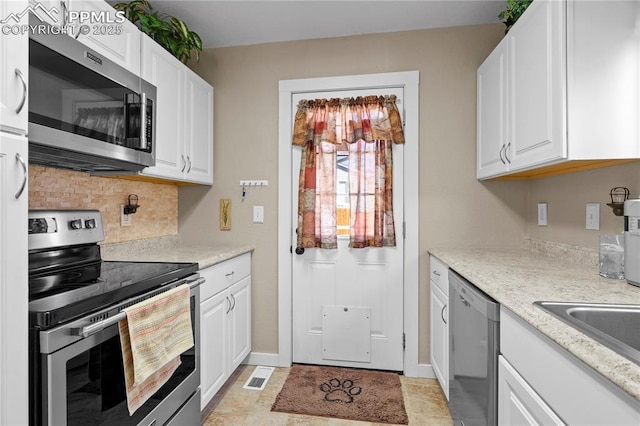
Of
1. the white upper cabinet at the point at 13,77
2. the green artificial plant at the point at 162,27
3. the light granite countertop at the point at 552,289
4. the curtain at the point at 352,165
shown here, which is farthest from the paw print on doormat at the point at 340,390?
the green artificial plant at the point at 162,27

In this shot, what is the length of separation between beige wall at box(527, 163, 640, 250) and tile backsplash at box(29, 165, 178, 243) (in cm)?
257

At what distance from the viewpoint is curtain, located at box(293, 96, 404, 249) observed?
2.50 m

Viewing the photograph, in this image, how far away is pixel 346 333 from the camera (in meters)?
2.56

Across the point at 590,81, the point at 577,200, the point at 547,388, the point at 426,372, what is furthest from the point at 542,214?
the point at 547,388

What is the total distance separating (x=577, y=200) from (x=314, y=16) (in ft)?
6.25

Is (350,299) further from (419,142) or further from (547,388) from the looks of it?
(547,388)

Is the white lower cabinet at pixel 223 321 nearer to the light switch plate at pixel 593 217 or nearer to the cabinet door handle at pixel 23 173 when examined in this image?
the cabinet door handle at pixel 23 173

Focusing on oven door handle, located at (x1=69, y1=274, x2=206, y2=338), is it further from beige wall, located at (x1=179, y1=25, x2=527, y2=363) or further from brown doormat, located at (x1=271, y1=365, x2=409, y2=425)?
beige wall, located at (x1=179, y1=25, x2=527, y2=363)

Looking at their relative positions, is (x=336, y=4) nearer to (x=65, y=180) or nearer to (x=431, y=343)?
(x=65, y=180)

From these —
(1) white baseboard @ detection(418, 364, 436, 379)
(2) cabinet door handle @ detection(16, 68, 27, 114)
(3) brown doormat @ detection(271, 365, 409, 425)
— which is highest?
(2) cabinet door handle @ detection(16, 68, 27, 114)

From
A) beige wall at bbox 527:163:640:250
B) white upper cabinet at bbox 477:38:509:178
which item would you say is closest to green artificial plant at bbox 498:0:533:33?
white upper cabinet at bbox 477:38:509:178

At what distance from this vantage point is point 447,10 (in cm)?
225

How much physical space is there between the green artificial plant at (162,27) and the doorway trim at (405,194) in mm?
717

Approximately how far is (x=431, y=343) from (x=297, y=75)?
84.8 inches
